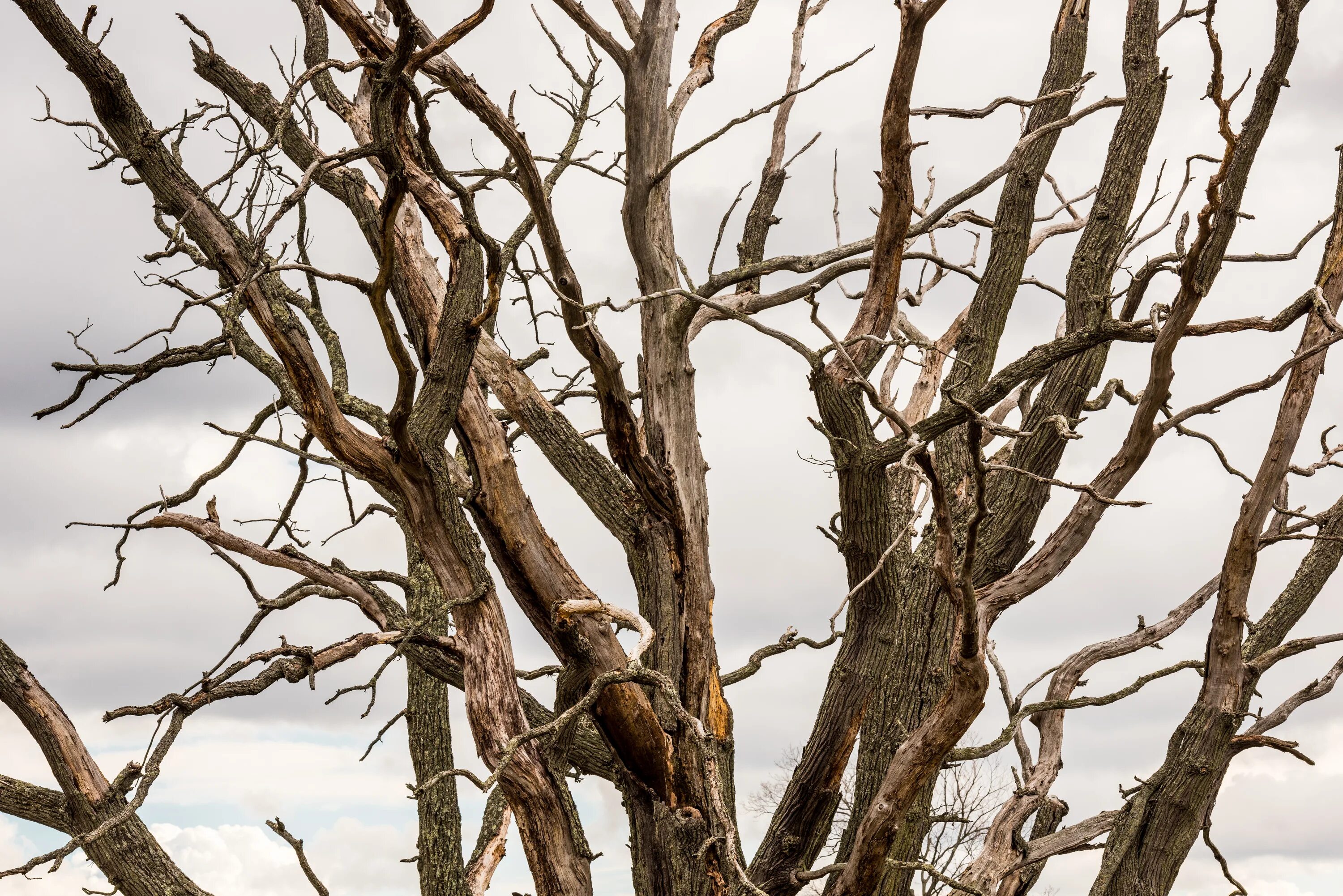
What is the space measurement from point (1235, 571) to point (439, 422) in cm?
363

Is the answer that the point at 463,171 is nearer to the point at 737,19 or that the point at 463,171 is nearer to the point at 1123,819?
the point at 737,19

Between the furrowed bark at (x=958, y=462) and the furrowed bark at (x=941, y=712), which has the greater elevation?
the furrowed bark at (x=958, y=462)

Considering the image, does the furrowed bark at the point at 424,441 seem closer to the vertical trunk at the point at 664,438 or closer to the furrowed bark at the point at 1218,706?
the vertical trunk at the point at 664,438

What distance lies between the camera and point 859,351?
5359 mm

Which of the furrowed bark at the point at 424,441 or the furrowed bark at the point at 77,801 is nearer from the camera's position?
the furrowed bark at the point at 424,441

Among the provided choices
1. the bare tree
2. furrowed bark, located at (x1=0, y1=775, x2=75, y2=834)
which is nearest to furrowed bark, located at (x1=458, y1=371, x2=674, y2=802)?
the bare tree

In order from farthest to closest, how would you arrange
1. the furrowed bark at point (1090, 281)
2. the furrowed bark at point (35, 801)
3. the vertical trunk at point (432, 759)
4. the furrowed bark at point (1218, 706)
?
the vertical trunk at point (432, 759) < the furrowed bark at point (1090, 281) < the furrowed bark at point (35, 801) < the furrowed bark at point (1218, 706)

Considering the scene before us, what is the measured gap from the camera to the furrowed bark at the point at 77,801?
512 cm

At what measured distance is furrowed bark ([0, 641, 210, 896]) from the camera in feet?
16.8

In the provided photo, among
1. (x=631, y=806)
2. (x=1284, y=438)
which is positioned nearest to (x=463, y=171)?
(x=631, y=806)

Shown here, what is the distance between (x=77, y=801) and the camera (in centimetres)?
514

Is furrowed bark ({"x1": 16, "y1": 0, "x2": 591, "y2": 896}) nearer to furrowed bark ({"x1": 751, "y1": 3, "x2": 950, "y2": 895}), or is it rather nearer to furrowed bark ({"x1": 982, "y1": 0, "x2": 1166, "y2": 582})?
furrowed bark ({"x1": 751, "y1": 3, "x2": 950, "y2": 895})

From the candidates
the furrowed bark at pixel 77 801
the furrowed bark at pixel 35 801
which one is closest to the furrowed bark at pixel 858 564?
the furrowed bark at pixel 77 801

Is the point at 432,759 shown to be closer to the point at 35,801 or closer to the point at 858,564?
the point at 35,801
